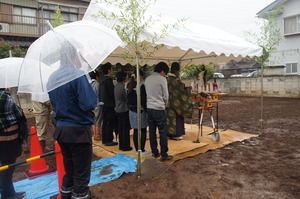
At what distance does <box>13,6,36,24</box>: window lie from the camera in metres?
13.8

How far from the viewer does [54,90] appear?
224cm

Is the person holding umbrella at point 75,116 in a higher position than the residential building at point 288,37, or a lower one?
lower

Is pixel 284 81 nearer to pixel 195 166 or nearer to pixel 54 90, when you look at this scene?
pixel 195 166

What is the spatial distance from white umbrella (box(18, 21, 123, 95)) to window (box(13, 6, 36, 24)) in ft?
45.5

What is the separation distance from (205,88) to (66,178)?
3.87m

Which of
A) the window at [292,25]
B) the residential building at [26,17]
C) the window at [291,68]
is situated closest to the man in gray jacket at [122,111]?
the residential building at [26,17]

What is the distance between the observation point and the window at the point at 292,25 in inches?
608

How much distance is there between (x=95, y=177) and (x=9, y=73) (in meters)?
1.97

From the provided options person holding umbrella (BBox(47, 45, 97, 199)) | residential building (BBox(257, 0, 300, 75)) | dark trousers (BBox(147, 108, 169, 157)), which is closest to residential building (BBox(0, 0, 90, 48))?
dark trousers (BBox(147, 108, 169, 157))

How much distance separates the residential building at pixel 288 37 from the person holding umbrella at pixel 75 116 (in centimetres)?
1600

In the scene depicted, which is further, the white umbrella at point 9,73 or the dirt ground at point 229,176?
the dirt ground at point 229,176

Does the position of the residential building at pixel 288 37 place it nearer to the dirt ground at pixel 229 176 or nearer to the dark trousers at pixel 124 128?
the dirt ground at pixel 229 176

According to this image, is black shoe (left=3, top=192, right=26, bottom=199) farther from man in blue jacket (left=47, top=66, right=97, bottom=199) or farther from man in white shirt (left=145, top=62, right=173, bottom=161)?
man in white shirt (left=145, top=62, right=173, bottom=161)

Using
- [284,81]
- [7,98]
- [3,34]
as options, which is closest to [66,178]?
[7,98]
